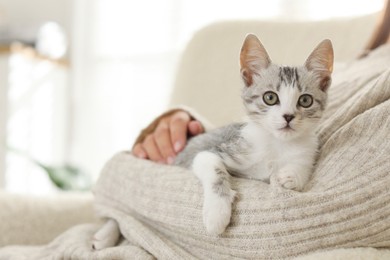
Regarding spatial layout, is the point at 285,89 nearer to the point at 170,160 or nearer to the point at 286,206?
the point at 286,206

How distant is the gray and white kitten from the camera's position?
70 cm

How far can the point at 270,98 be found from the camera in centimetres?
72

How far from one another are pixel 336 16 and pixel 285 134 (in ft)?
2.29

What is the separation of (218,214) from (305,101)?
0.59ft

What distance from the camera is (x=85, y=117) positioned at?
8.44 ft

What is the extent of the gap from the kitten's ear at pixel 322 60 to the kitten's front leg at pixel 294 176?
12 cm

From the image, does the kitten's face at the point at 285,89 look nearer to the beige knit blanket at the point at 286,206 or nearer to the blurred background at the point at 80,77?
the beige knit blanket at the point at 286,206

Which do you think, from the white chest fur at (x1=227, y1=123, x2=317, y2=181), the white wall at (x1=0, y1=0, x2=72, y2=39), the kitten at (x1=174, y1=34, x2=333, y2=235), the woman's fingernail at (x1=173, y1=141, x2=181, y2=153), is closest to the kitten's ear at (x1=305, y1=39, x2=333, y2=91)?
the kitten at (x1=174, y1=34, x2=333, y2=235)

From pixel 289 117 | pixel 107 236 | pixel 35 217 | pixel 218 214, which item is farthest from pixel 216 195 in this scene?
pixel 35 217

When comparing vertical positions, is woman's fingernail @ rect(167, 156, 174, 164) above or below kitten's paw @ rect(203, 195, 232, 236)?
below

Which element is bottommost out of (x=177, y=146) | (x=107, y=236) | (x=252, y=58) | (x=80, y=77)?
(x=80, y=77)

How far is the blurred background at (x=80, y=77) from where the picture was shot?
7.16 feet

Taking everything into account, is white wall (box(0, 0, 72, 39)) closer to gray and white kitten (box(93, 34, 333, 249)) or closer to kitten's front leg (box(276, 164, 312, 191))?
gray and white kitten (box(93, 34, 333, 249))

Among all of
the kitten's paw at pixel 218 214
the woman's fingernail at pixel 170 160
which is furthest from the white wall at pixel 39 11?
the kitten's paw at pixel 218 214
